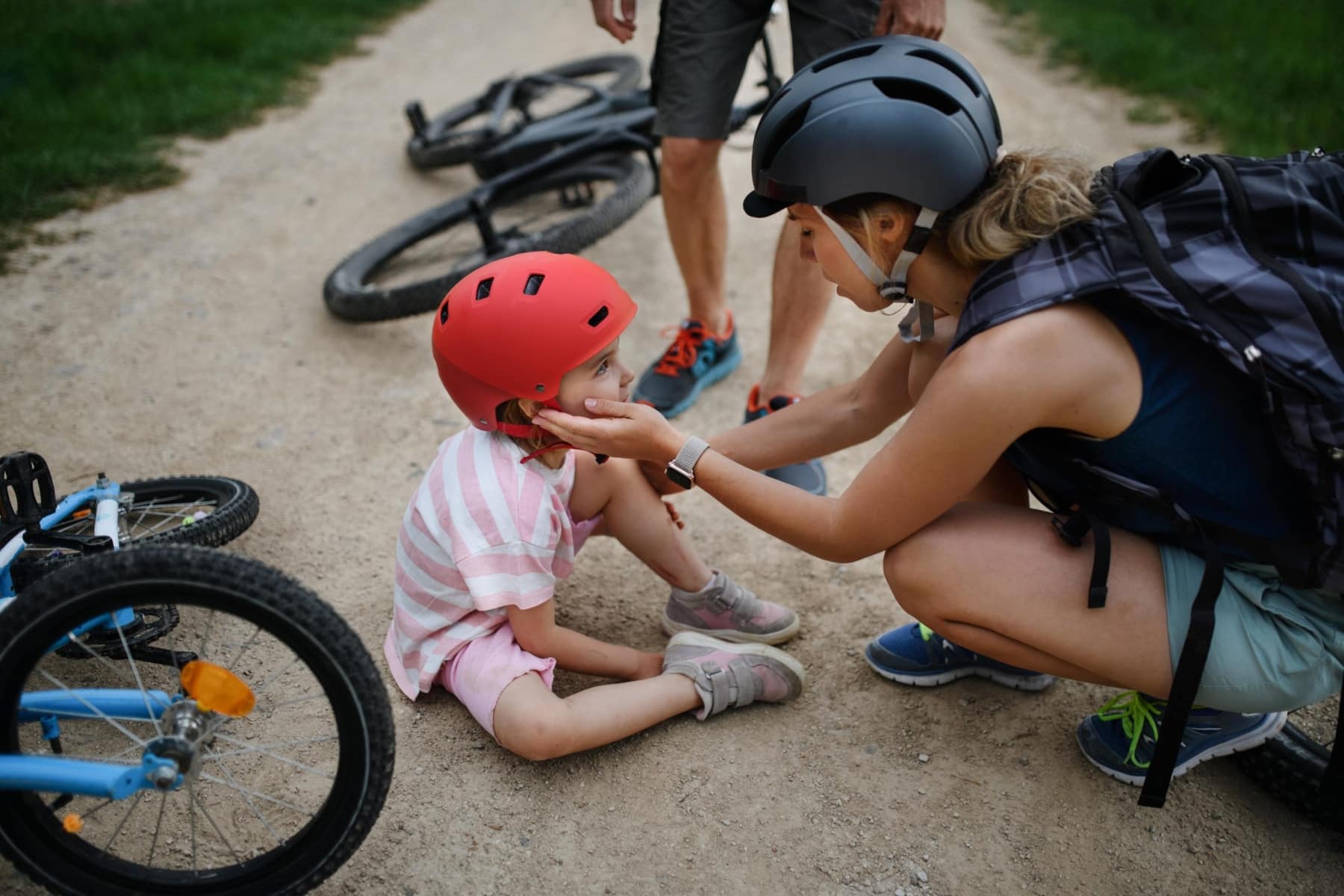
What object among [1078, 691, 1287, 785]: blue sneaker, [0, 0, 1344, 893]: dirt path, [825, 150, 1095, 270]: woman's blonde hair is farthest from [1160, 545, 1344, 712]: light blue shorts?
[825, 150, 1095, 270]: woman's blonde hair

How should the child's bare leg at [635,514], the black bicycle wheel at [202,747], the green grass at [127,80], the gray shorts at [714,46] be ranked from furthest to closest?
the green grass at [127,80] < the gray shorts at [714,46] < the child's bare leg at [635,514] < the black bicycle wheel at [202,747]

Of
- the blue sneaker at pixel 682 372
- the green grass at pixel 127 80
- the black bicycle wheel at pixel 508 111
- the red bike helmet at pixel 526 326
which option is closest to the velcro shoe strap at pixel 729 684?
the red bike helmet at pixel 526 326

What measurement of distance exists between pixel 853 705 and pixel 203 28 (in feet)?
24.4

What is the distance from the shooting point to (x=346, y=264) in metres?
4.39

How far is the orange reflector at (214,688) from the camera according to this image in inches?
66.7

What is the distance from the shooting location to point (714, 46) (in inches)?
126

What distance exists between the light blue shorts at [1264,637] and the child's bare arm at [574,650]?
1170 millimetres

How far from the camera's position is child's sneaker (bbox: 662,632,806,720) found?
2.38 meters

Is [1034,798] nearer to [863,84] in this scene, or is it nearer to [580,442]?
[580,442]

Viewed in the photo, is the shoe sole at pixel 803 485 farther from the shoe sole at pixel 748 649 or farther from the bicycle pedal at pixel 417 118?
→ the bicycle pedal at pixel 417 118

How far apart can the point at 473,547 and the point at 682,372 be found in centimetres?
175

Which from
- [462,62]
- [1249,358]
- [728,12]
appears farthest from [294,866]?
[462,62]

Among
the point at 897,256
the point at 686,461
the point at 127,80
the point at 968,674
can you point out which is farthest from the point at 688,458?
the point at 127,80

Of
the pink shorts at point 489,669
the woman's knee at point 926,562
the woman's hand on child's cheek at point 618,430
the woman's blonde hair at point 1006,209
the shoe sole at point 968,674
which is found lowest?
the shoe sole at point 968,674
